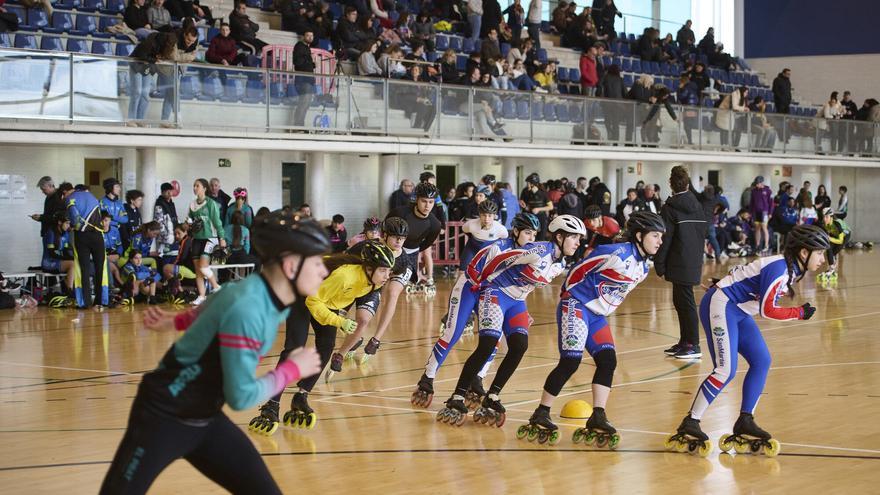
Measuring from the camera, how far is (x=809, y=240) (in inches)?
297

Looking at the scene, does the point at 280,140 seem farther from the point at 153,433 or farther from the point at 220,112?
the point at 153,433

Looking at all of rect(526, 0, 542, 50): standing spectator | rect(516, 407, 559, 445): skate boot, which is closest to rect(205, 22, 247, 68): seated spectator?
rect(526, 0, 542, 50): standing spectator

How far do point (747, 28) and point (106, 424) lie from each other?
37.9 metres

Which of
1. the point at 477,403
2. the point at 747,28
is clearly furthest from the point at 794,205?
the point at 477,403

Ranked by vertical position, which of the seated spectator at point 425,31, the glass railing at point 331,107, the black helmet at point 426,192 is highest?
the seated spectator at point 425,31

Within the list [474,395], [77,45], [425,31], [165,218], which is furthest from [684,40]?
[474,395]

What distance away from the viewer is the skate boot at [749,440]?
7.73m

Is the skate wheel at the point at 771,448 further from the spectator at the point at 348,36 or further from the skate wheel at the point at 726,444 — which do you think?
the spectator at the point at 348,36

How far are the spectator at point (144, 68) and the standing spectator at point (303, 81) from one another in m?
2.65

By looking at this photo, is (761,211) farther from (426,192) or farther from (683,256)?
(426,192)

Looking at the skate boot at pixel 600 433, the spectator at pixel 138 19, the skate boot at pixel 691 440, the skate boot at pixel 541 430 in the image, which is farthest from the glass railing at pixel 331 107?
the skate boot at pixel 691 440

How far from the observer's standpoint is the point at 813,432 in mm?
8492

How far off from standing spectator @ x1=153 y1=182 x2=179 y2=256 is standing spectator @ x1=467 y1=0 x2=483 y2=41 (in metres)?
11.2

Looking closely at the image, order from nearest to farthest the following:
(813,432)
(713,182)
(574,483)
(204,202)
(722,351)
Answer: (574,483)
(722,351)
(813,432)
(204,202)
(713,182)
